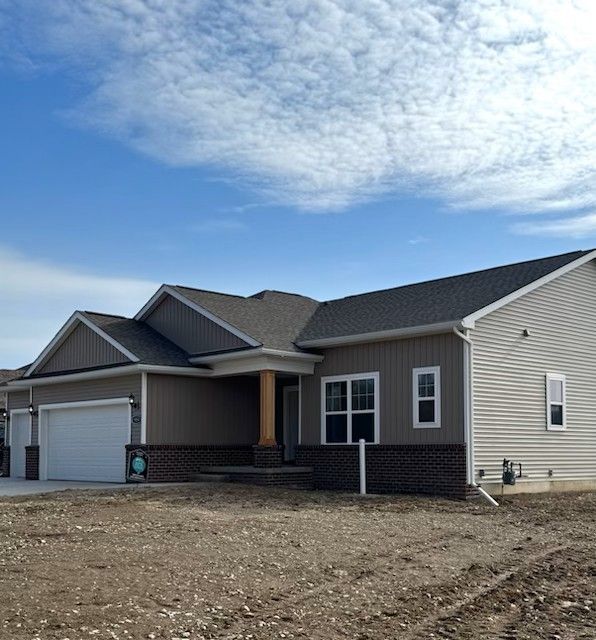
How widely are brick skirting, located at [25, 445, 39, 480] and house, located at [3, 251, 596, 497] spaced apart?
0.07 m

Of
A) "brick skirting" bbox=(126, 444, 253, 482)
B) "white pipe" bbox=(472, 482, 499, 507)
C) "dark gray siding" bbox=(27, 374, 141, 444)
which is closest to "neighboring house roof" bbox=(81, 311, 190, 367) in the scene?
"dark gray siding" bbox=(27, 374, 141, 444)

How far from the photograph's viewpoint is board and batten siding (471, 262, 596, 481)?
19.1 metres

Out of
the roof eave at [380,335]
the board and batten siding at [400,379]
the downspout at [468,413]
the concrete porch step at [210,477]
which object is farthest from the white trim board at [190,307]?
the downspout at [468,413]

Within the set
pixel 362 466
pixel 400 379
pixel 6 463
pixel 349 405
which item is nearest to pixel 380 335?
pixel 400 379

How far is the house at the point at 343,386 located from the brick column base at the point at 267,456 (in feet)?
0.12

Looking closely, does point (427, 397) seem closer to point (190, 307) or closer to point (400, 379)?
point (400, 379)

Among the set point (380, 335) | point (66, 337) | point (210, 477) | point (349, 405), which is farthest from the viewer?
point (66, 337)

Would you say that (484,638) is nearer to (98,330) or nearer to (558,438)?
(558,438)

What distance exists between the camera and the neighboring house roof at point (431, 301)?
1984cm

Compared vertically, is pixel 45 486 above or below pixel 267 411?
below

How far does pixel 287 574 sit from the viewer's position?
931 cm

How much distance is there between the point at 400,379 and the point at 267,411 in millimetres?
3488

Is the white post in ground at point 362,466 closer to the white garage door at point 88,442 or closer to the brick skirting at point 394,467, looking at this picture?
the brick skirting at point 394,467

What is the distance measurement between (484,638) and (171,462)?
1567cm
